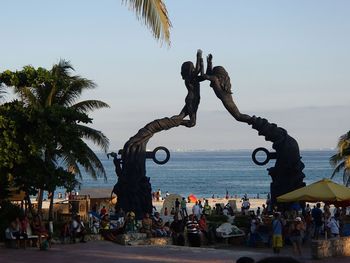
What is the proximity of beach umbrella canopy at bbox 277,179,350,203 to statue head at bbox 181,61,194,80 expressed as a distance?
11.6 metres

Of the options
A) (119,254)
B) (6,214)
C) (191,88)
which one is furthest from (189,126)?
(119,254)

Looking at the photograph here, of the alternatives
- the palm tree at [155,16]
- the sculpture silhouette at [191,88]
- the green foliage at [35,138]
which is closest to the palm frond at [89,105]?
the sculpture silhouette at [191,88]

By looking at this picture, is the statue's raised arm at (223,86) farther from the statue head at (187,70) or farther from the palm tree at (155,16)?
the palm tree at (155,16)

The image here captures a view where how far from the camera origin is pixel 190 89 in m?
33.6

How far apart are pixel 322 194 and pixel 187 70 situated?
1286 cm

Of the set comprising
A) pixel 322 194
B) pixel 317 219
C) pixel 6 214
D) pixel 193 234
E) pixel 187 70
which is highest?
pixel 187 70

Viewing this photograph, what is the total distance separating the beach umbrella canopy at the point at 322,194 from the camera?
22.4m

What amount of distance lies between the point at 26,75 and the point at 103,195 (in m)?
19.3

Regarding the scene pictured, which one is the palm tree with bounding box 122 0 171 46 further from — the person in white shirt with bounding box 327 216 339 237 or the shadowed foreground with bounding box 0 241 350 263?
the person in white shirt with bounding box 327 216 339 237

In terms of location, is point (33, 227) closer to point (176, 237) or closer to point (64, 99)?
point (176, 237)

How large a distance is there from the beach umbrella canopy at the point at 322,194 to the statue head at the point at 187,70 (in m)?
11.6

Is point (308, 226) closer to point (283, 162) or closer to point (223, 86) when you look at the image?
point (283, 162)

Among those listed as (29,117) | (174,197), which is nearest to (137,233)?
(29,117)

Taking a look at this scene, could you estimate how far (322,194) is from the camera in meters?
22.6
